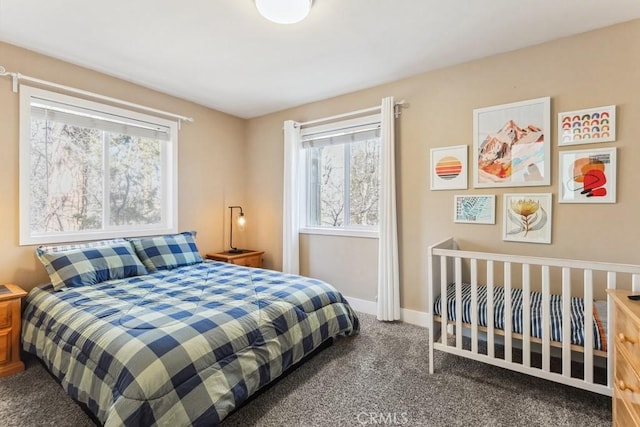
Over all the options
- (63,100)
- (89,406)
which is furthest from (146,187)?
(89,406)

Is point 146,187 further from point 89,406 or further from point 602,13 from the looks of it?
point 602,13

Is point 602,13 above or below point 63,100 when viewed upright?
above

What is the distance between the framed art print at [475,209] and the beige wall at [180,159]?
278 centimetres

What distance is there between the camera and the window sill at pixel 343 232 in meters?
3.28

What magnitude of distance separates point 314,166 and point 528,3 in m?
2.42

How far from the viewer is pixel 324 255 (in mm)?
3648

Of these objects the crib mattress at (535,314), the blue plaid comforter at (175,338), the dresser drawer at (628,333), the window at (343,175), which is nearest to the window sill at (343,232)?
the window at (343,175)

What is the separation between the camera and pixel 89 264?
247 cm

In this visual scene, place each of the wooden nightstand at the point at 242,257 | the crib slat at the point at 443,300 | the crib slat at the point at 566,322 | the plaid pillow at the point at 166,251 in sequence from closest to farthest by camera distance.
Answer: the crib slat at the point at 566,322, the crib slat at the point at 443,300, the plaid pillow at the point at 166,251, the wooden nightstand at the point at 242,257

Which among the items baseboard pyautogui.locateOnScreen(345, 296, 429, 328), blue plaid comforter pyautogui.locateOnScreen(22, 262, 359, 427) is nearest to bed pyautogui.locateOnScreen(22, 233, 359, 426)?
blue plaid comforter pyautogui.locateOnScreen(22, 262, 359, 427)

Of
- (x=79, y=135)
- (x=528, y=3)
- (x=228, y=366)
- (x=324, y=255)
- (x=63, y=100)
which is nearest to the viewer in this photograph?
(x=228, y=366)

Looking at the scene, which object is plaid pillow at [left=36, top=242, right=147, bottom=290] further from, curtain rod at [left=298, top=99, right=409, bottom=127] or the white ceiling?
curtain rod at [left=298, top=99, right=409, bottom=127]

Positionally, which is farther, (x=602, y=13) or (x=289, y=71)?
(x=289, y=71)

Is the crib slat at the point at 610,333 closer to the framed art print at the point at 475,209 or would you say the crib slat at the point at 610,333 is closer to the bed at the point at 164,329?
the framed art print at the point at 475,209
